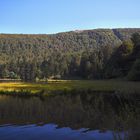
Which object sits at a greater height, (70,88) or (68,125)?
(68,125)

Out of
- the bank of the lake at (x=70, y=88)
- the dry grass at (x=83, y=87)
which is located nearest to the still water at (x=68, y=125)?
the bank of the lake at (x=70, y=88)

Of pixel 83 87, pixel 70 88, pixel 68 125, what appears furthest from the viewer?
pixel 83 87

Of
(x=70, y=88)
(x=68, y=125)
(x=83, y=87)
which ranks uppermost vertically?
(x=68, y=125)

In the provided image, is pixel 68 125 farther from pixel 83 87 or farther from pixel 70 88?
pixel 83 87

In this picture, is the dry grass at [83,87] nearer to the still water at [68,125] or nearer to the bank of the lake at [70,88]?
the bank of the lake at [70,88]

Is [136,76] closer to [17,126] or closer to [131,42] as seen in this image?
[131,42]

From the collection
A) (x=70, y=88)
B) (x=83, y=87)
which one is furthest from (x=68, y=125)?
(x=83, y=87)

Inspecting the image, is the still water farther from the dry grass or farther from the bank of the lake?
the dry grass

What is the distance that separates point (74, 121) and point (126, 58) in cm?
7926

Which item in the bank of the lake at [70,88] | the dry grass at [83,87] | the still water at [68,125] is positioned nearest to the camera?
the still water at [68,125]

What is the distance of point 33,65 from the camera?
595ft

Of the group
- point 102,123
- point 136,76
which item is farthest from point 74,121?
point 136,76

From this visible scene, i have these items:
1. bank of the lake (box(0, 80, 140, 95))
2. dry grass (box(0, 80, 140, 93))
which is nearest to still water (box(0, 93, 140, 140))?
bank of the lake (box(0, 80, 140, 95))

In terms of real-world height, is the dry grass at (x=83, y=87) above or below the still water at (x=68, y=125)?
below
